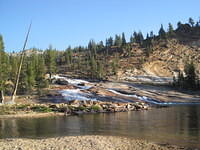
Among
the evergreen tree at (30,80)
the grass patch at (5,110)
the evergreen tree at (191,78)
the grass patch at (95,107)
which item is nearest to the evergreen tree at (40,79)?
the evergreen tree at (30,80)

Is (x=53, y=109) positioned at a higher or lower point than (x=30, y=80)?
lower

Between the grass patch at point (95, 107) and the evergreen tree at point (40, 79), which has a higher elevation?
the evergreen tree at point (40, 79)

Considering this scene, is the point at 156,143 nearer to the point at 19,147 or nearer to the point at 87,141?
the point at 87,141

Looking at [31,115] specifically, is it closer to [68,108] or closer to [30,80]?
[68,108]

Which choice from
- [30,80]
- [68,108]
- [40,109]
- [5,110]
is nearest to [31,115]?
[40,109]

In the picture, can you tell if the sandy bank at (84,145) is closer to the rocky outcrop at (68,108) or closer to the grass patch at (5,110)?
the grass patch at (5,110)

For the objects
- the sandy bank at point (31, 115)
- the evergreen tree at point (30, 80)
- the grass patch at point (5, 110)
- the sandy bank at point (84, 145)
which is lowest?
the sandy bank at point (31, 115)

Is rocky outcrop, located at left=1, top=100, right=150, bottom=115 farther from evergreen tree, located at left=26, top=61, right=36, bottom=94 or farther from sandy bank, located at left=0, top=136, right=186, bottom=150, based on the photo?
sandy bank, located at left=0, top=136, right=186, bottom=150

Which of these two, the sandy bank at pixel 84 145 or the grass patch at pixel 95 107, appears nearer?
the sandy bank at pixel 84 145

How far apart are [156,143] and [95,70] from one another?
11694 centimetres

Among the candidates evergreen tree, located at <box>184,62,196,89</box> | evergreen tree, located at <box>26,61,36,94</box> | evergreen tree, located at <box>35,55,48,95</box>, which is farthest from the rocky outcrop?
evergreen tree, located at <box>184,62,196,89</box>

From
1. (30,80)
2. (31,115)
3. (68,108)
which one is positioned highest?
(30,80)

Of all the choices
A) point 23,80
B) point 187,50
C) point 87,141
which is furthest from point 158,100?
point 187,50

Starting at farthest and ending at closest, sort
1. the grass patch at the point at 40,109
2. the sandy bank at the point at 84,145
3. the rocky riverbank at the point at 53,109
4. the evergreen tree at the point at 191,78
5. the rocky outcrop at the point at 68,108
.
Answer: the evergreen tree at the point at 191,78 < the grass patch at the point at 40,109 < the rocky outcrop at the point at 68,108 < the rocky riverbank at the point at 53,109 < the sandy bank at the point at 84,145
